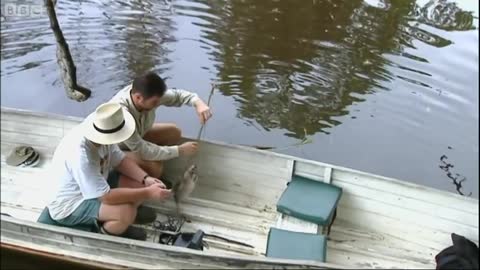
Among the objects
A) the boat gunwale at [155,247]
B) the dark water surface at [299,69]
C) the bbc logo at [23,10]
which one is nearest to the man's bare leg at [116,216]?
the boat gunwale at [155,247]

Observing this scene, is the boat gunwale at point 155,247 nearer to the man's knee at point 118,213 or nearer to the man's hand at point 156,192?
the man's knee at point 118,213

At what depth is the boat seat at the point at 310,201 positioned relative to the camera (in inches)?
155

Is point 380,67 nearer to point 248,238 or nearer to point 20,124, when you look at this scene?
point 248,238

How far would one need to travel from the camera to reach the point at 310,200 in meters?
4.04

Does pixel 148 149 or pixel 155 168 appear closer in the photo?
pixel 148 149

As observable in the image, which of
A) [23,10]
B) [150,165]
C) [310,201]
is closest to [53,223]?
[150,165]

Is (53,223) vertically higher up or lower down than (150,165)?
lower down

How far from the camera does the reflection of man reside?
12.0 ft

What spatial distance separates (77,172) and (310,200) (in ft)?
4.71

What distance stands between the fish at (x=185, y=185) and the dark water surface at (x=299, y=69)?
1474 mm

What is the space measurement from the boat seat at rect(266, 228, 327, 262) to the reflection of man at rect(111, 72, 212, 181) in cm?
80

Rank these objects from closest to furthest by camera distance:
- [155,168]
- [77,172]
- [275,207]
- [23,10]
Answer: [77,172] → [155,168] → [275,207] → [23,10]

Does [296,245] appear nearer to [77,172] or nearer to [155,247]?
[155,247]

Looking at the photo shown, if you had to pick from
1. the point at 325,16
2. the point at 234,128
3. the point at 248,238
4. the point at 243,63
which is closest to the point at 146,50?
the point at 243,63
